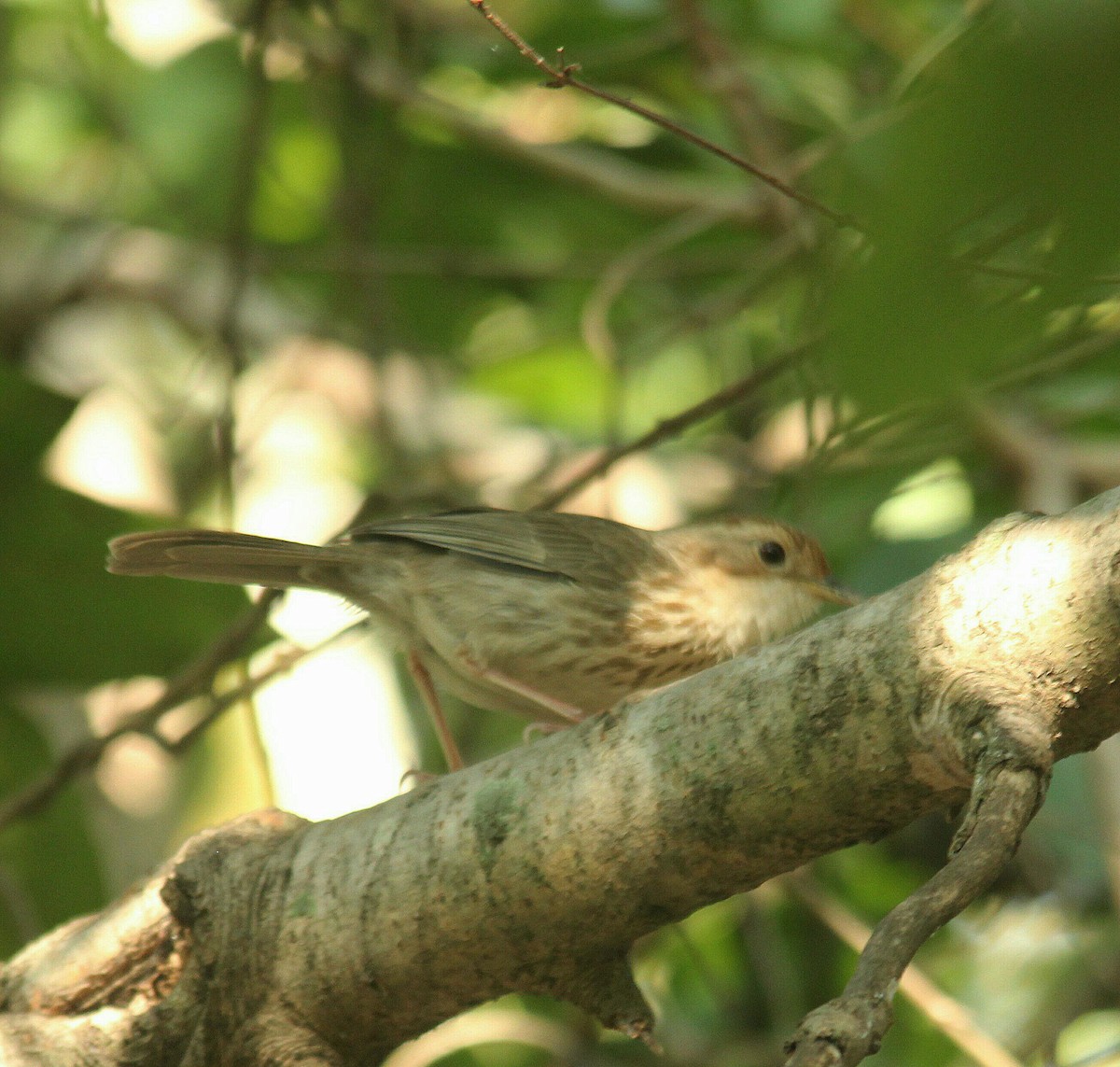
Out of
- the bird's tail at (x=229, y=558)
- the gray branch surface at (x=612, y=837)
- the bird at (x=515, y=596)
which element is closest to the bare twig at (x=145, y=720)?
the bird's tail at (x=229, y=558)

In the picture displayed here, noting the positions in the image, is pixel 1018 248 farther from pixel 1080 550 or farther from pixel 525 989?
pixel 525 989

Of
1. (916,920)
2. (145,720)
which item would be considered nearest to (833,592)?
(145,720)

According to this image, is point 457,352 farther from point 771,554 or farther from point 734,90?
point 771,554

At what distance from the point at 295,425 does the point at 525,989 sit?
520cm

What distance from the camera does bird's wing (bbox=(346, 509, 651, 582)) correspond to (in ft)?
13.8

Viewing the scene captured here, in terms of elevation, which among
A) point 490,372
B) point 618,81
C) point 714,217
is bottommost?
point 714,217

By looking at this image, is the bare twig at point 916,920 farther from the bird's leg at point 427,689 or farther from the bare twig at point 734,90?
the bare twig at point 734,90

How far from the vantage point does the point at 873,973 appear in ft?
5.18

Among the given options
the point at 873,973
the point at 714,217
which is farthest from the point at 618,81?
the point at 873,973

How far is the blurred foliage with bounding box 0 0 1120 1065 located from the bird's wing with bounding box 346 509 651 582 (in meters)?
0.47

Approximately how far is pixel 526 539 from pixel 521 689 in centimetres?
49

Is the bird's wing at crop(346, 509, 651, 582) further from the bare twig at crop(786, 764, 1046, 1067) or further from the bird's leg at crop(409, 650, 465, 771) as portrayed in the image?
the bare twig at crop(786, 764, 1046, 1067)

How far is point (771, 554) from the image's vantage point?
15.2 feet

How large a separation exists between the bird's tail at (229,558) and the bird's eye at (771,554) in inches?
52.9
